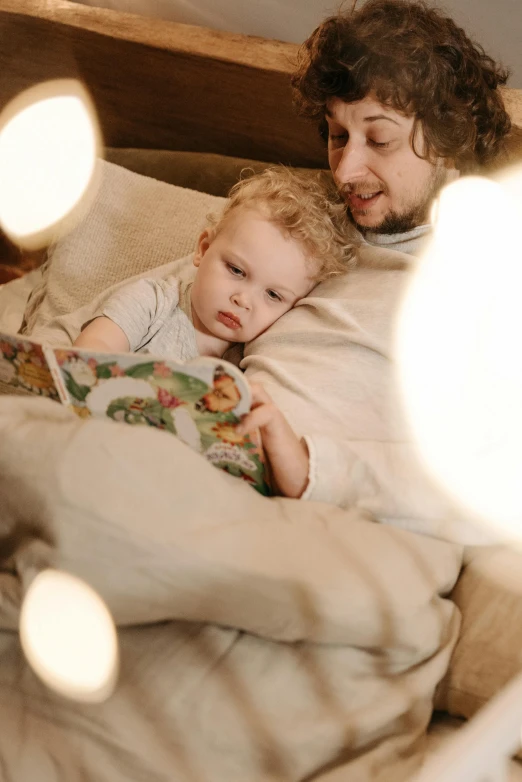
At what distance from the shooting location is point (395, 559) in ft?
2.77

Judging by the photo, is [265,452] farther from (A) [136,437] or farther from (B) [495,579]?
(B) [495,579]

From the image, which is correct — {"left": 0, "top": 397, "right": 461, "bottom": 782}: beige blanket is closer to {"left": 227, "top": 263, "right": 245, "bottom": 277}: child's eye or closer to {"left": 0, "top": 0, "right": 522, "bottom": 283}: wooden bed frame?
{"left": 227, "top": 263, "right": 245, "bottom": 277}: child's eye

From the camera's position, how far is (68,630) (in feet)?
2.57

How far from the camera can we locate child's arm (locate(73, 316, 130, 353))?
115cm

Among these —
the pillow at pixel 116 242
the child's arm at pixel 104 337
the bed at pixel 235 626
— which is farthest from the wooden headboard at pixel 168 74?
the bed at pixel 235 626

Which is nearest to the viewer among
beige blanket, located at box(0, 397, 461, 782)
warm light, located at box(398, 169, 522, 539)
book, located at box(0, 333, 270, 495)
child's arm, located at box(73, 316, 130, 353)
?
beige blanket, located at box(0, 397, 461, 782)

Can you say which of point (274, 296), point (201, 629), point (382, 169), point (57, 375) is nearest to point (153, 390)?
point (57, 375)

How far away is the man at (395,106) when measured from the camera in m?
1.19

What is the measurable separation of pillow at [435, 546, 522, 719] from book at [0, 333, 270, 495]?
35 cm

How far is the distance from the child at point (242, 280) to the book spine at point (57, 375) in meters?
0.21

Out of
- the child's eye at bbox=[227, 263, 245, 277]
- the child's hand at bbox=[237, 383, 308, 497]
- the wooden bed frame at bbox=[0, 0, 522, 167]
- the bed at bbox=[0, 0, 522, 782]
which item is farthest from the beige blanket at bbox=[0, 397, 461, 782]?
the wooden bed frame at bbox=[0, 0, 522, 167]

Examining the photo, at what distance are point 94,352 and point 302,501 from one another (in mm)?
355

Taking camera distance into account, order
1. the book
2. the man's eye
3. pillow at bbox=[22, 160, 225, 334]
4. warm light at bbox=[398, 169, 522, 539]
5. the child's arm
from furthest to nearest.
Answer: pillow at bbox=[22, 160, 225, 334]
the man's eye
the child's arm
warm light at bbox=[398, 169, 522, 539]
the book

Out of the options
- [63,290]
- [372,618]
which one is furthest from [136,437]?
[63,290]
